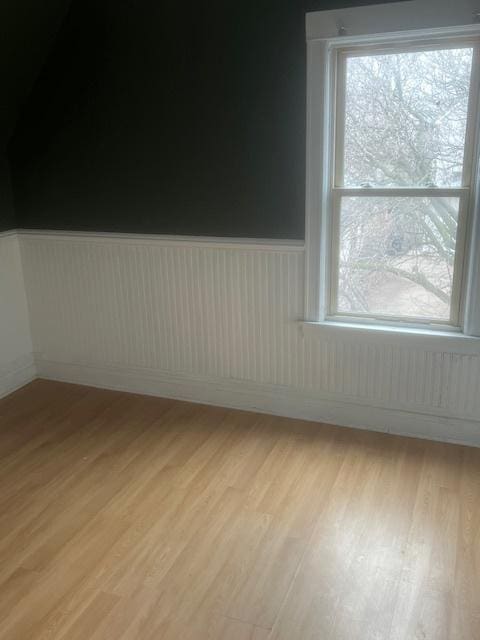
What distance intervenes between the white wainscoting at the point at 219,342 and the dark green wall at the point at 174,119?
0.20m

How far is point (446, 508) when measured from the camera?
2.56 metres

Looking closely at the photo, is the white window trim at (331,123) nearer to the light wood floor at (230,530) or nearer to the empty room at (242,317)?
the empty room at (242,317)

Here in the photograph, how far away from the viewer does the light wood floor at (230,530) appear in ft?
6.61

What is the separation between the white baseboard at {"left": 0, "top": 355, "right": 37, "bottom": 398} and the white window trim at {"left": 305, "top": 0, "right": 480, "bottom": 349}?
2.02m

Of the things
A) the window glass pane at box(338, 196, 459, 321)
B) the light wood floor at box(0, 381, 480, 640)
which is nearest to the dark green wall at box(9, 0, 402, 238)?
the window glass pane at box(338, 196, 459, 321)

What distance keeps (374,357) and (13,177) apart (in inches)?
99.5

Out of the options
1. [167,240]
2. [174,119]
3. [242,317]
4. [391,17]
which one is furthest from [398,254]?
[174,119]

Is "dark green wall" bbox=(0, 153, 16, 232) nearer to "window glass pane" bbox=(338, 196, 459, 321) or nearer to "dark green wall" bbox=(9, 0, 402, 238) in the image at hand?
"dark green wall" bbox=(9, 0, 402, 238)

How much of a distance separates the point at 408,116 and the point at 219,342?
63.5 inches

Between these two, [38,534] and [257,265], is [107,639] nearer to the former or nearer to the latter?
[38,534]

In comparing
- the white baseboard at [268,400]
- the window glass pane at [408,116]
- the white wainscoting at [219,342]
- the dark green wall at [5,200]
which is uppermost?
the window glass pane at [408,116]

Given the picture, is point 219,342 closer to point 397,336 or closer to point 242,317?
point 242,317

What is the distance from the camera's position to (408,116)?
111 inches

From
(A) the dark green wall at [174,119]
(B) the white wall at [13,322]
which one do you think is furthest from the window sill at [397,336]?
(B) the white wall at [13,322]
